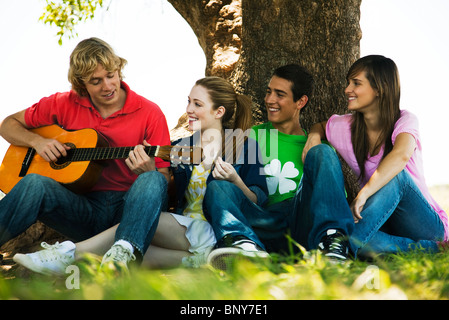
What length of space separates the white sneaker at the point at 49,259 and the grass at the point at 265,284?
0.08 metres

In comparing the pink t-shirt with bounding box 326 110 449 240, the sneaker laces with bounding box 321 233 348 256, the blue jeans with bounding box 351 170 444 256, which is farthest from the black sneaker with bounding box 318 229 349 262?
the pink t-shirt with bounding box 326 110 449 240

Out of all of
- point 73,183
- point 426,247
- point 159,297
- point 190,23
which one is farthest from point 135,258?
point 190,23

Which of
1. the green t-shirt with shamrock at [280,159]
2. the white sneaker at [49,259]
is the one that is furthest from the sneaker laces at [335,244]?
the white sneaker at [49,259]

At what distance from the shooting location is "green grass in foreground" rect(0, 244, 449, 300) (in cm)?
209

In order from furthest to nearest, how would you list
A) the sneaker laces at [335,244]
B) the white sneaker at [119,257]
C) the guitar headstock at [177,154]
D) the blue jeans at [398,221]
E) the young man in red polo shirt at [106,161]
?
the guitar headstock at [177,154], the blue jeans at [398,221], the young man in red polo shirt at [106,161], the sneaker laces at [335,244], the white sneaker at [119,257]

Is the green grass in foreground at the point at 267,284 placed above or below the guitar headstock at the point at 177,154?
below

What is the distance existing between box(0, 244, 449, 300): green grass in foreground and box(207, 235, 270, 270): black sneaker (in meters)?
0.07

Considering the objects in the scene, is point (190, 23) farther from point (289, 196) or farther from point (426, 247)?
point (426, 247)

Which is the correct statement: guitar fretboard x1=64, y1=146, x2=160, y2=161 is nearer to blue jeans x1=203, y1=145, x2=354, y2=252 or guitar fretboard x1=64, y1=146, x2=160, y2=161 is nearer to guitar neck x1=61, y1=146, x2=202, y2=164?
guitar neck x1=61, y1=146, x2=202, y2=164

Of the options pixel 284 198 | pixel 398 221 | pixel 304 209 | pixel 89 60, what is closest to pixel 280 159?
pixel 284 198

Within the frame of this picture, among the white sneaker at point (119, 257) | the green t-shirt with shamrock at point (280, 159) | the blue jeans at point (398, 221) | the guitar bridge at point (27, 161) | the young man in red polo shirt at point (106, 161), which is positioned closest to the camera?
the white sneaker at point (119, 257)

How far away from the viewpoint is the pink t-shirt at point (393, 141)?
3.41 meters

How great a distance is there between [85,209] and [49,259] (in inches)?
26.6

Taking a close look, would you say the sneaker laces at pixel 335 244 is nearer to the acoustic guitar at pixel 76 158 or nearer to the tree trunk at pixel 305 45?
the acoustic guitar at pixel 76 158
